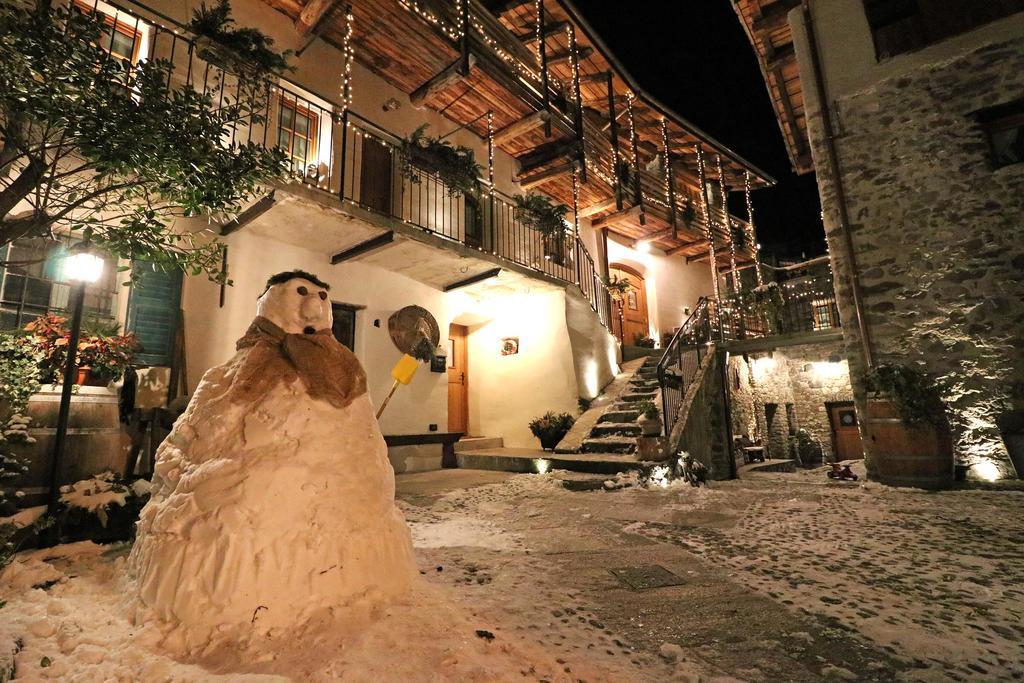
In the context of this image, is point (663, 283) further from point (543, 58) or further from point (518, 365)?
point (543, 58)

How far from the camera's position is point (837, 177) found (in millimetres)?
6863

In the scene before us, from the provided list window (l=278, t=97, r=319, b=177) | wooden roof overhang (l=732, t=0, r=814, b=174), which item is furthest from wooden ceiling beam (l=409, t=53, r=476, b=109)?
wooden roof overhang (l=732, t=0, r=814, b=174)

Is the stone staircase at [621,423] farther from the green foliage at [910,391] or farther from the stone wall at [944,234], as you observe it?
the stone wall at [944,234]

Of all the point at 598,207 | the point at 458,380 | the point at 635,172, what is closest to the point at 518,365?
the point at 458,380

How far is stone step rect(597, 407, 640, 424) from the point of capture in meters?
8.23

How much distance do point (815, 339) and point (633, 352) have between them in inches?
165

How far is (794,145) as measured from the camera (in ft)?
36.8

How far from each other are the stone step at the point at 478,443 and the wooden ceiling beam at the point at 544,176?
6567mm

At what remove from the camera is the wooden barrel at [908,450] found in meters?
5.29

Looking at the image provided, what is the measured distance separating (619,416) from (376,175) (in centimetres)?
655

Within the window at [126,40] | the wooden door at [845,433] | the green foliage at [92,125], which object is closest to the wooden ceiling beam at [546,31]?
the window at [126,40]

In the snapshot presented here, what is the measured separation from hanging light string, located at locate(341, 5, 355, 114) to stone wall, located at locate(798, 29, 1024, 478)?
7.99 metres

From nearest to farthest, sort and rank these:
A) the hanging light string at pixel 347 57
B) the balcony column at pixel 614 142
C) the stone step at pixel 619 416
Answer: the hanging light string at pixel 347 57, the stone step at pixel 619 416, the balcony column at pixel 614 142

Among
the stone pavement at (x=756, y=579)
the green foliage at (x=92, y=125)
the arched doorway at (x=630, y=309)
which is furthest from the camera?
the arched doorway at (x=630, y=309)
